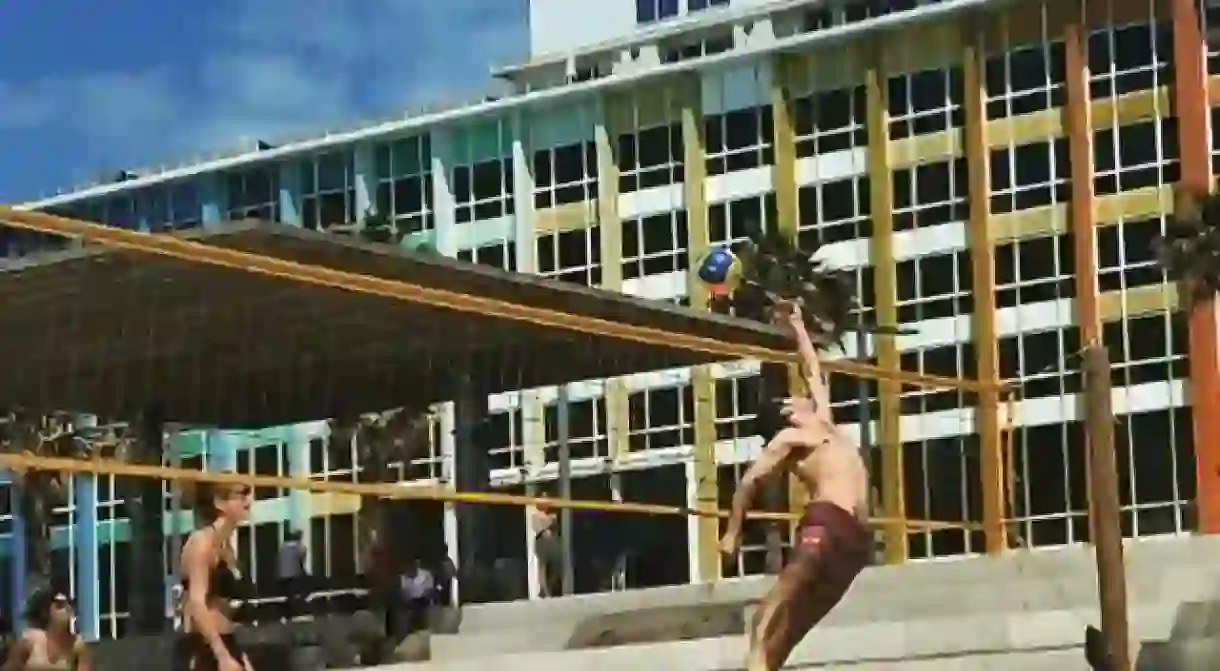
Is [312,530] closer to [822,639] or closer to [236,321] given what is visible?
[236,321]

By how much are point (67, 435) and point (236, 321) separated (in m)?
32.3

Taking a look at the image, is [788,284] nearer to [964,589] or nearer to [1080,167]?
[1080,167]

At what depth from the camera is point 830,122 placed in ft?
205

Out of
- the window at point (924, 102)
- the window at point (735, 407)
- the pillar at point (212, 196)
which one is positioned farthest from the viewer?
the pillar at point (212, 196)

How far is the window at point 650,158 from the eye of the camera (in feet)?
211

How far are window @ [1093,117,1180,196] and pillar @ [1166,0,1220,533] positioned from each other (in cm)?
46

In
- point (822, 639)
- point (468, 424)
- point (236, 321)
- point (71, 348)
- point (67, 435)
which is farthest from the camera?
point (67, 435)

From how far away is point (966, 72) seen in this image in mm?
60344

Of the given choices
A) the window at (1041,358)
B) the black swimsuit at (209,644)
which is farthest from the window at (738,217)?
the black swimsuit at (209,644)

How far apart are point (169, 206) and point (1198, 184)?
94.7 ft

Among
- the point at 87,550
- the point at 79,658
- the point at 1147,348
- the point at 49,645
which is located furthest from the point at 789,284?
the point at 49,645

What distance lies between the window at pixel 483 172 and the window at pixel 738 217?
6159 mm

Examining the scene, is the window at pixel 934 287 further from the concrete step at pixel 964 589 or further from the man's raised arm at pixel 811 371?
the man's raised arm at pixel 811 371

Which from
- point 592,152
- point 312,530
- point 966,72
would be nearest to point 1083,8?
point 966,72
